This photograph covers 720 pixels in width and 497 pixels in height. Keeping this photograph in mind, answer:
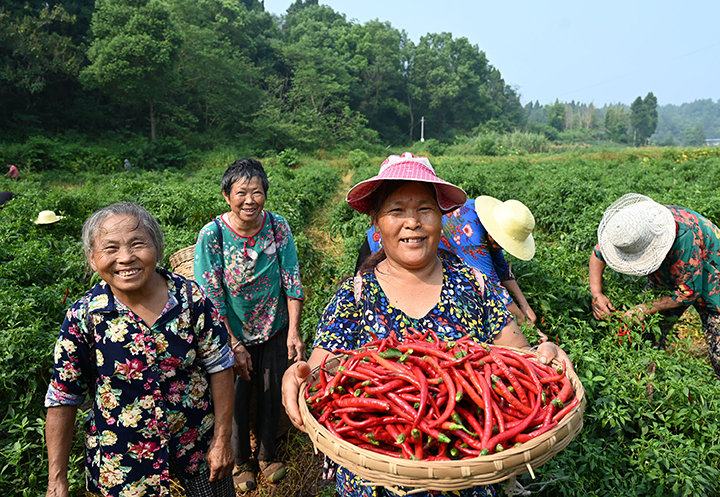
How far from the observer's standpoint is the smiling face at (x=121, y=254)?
1.84 m

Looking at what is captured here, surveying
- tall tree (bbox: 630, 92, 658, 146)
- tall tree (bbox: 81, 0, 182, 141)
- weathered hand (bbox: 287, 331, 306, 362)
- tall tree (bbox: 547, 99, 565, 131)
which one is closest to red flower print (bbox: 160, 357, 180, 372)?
weathered hand (bbox: 287, 331, 306, 362)

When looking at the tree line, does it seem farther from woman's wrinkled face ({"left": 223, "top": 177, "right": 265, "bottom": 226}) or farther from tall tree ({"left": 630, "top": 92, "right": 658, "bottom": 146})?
tall tree ({"left": 630, "top": 92, "right": 658, "bottom": 146})

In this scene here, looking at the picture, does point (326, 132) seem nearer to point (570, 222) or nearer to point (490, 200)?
point (570, 222)

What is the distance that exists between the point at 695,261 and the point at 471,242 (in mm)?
1703

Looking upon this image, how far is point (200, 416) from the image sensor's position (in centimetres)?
211

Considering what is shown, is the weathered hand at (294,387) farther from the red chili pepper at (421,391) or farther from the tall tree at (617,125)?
the tall tree at (617,125)

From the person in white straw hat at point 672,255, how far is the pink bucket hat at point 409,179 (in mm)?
2020

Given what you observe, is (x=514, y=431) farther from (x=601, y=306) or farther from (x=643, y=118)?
(x=643, y=118)

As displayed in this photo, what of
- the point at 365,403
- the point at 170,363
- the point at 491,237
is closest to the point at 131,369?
the point at 170,363

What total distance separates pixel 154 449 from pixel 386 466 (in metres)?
1.19

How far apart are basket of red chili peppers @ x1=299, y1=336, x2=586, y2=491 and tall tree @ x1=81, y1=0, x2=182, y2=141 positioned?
105ft

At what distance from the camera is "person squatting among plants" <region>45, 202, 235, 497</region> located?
186 centimetres

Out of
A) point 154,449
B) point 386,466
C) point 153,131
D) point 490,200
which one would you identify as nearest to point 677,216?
point 490,200

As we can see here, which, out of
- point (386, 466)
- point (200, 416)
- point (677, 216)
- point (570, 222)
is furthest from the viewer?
point (570, 222)
